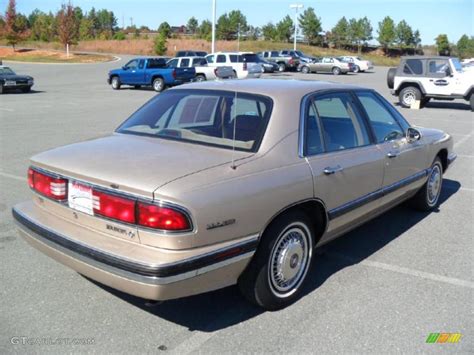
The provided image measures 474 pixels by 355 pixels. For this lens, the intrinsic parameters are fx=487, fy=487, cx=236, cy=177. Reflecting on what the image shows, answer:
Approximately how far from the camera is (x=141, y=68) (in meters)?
24.0

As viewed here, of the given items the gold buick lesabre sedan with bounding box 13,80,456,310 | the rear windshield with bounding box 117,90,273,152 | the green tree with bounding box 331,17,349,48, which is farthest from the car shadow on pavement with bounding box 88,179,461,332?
the green tree with bounding box 331,17,349,48

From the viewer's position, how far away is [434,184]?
576 cm

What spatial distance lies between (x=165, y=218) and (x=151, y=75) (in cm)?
2178

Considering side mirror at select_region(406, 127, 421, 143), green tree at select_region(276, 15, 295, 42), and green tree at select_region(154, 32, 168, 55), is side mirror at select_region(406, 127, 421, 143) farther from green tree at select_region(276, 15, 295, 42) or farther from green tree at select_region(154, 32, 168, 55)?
green tree at select_region(276, 15, 295, 42)

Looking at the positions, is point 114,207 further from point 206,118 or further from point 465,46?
point 465,46

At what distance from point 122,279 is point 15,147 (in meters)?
7.25

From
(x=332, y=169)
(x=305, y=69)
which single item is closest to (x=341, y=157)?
(x=332, y=169)

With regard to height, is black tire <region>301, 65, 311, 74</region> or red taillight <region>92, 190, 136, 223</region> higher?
black tire <region>301, 65, 311, 74</region>

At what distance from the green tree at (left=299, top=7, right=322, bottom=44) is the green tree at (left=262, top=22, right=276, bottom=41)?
5119 millimetres

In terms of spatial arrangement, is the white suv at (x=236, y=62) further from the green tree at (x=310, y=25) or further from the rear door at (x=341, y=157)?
the green tree at (x=310, y=25)

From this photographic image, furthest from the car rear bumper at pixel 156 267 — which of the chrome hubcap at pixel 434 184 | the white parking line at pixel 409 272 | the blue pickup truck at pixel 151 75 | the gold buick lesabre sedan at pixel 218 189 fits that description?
the blue pickup truck at pixel 151 75

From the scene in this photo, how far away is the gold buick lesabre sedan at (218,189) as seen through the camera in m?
2.79

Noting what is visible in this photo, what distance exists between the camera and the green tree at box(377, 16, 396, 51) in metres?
89.5

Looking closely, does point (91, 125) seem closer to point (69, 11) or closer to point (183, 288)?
point (183, 288)
